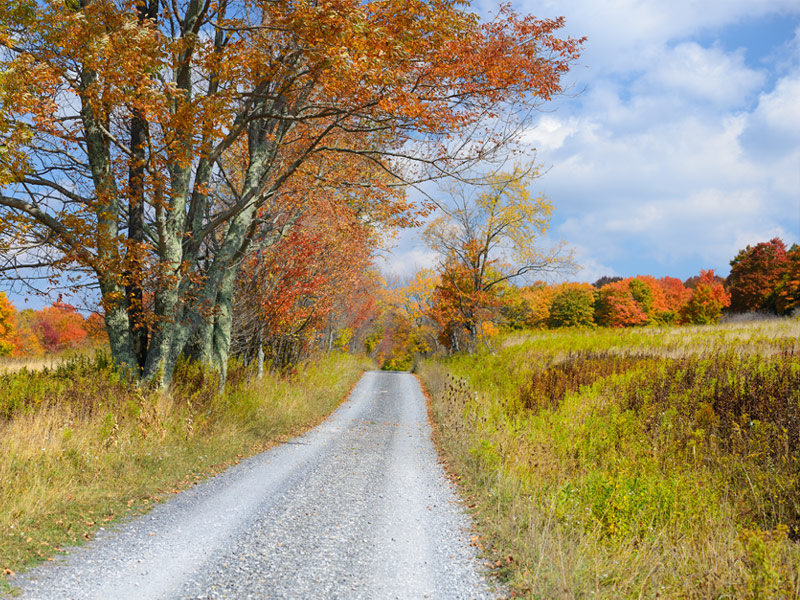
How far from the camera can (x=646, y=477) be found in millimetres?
6242

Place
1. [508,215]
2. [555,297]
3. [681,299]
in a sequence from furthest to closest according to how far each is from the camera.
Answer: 1. [681,299]
2. [555,297]
3. [508,215]

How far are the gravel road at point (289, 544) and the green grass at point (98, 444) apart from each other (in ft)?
1.50

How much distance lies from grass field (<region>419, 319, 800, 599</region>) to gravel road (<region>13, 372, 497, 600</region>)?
0.66m

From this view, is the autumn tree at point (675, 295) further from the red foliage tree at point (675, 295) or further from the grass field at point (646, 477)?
the grass field at point (646, 477)

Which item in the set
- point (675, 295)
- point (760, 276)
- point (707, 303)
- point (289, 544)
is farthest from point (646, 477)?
point (675, 295)

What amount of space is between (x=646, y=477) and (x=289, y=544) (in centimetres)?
442

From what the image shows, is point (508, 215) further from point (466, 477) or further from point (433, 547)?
point (433, 547)

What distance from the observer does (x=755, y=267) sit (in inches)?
2010

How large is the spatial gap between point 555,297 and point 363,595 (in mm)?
55485

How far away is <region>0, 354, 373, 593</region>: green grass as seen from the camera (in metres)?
5.62

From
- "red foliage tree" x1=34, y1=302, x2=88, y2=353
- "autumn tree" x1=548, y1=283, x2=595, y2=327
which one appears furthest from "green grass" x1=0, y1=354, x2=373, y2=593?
"red foliage tree" x1=34, y1=302, x2=88, y2=353

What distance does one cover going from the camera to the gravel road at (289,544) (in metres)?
4.53

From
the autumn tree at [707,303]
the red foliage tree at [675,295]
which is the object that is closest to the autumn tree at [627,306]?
the autumn tree at [707,303]

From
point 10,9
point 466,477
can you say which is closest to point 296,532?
point 466,477
